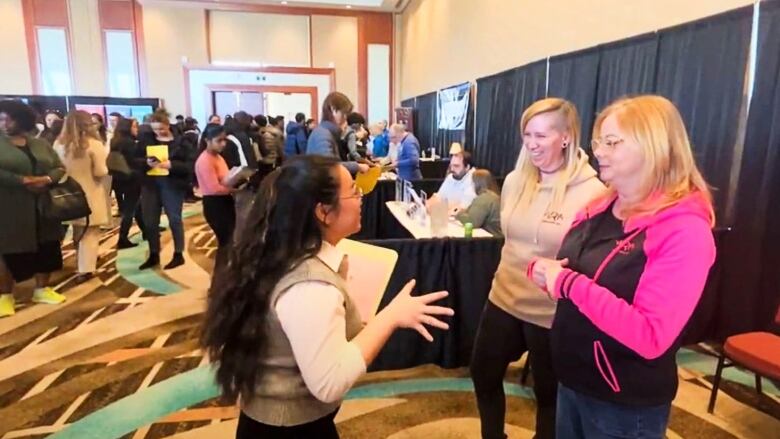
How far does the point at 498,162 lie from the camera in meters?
6.62

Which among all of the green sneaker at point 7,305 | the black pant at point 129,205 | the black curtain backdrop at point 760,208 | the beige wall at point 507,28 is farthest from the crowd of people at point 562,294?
the black pant at point 129,205

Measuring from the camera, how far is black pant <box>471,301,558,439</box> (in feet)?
5.90

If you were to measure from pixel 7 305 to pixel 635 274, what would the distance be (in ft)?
14.3

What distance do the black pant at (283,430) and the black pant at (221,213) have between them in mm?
3226

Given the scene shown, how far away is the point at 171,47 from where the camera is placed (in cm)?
1254

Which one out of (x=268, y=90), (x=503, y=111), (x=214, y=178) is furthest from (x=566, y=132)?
(x=268, y=90)

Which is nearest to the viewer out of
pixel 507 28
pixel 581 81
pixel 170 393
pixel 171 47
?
pixel 170 393

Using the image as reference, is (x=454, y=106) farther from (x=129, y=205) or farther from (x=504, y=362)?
(x=504, y=362)

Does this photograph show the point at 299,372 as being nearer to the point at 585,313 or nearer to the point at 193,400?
the point at 585,313

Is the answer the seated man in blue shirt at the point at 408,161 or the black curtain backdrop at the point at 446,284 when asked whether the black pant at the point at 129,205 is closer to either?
the seated man in blue shirt at the point at 408,161

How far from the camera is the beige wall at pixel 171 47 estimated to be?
40.7ft

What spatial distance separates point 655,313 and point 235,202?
148 inches

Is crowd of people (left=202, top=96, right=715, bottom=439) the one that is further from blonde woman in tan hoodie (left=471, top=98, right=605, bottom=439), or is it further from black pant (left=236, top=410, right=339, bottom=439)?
blonde woman in tan hoodie (left=471, top=98, right=605, bottom=439)

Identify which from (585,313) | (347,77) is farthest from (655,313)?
(347,77)
